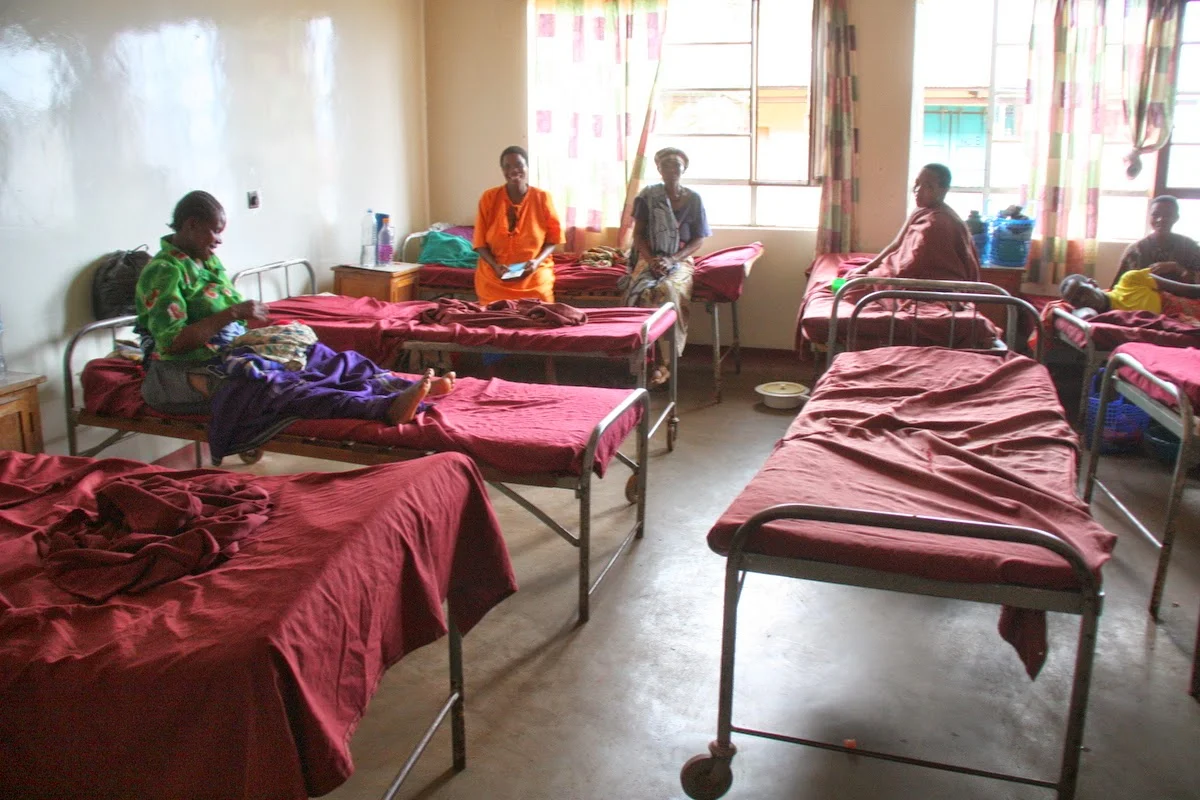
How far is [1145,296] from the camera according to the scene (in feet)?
16.7

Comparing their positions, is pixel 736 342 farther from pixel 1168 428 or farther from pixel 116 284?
pixel 116 284

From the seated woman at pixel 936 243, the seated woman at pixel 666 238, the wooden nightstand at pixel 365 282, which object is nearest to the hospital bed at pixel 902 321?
the seated woman at pixel 936 243

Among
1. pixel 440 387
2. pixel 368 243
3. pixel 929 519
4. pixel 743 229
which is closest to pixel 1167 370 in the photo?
pixel 929 519

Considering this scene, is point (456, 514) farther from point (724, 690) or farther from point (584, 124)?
point (584, 124)

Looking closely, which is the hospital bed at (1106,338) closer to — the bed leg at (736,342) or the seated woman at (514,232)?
the bed leg at (736,342)

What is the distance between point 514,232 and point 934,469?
3.78m

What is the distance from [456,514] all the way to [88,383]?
7.80 feet

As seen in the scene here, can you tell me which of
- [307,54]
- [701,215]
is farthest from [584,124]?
[307,54]

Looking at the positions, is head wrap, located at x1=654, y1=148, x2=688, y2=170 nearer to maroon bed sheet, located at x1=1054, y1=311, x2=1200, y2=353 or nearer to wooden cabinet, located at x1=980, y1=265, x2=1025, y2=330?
wooden cabinet, located at x1=980, y1=265, x2=1025, y2=330

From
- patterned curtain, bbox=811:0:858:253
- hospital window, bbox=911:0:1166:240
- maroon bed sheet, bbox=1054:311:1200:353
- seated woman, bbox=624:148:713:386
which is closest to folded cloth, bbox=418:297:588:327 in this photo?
seated woman, bbox=624:148:713:386

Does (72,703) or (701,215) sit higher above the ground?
(701,215)

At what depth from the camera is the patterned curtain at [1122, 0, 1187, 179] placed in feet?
18.9

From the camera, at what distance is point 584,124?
22.4ft

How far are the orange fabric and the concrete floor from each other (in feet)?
8.30
